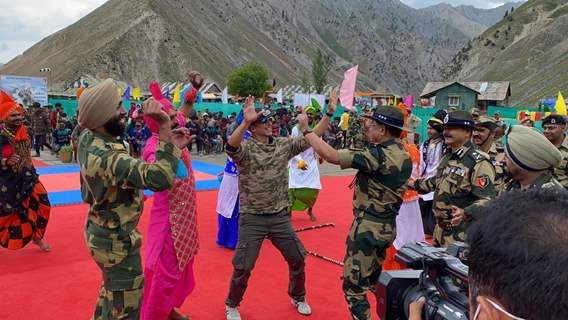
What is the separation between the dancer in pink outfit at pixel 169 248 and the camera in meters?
3.48

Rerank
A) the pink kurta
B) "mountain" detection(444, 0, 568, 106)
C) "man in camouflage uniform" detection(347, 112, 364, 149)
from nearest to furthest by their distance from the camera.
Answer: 1. the pink kurta
2. "man in camouflage uniform" detection(347, 112, 364, 149)
3. "mountain" detection(444, 0, 568, 106)

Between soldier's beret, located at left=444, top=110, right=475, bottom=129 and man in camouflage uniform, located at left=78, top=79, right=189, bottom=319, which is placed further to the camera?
soldier's beret, located at left=444, top=110, right=475, bottom=129

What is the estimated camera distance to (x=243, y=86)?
64438 mm

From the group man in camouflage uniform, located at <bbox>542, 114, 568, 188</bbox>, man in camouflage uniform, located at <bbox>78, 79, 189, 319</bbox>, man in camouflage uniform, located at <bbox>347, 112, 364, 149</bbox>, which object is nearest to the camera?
man in camouflage uniform, located at <bbox>78, 79, 189, 319</bbox>

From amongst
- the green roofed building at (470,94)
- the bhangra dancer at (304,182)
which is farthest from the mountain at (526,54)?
the bhangra dancer at (304,182)

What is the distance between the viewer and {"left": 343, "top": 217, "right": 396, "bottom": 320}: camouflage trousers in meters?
3.18

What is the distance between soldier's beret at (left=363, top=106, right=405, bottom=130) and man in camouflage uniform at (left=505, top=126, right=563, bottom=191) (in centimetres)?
69

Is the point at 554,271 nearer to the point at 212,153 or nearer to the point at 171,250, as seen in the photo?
the point at 171,250

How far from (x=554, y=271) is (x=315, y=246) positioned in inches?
208

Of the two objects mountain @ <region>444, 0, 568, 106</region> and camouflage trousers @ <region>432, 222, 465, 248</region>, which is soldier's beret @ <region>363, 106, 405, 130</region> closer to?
camouflage trousers @ <region>432, 222, 465, 248</region>

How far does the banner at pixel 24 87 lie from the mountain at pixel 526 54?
33.7 meters

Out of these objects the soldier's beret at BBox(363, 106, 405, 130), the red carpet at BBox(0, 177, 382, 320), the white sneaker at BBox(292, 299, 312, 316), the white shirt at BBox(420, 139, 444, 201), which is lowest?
the red carpet at BBox(0, 177, 382, 320)

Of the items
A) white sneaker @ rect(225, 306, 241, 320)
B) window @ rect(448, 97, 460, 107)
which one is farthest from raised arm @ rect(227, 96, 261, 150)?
window @ rect(448, 97, 460, 107)

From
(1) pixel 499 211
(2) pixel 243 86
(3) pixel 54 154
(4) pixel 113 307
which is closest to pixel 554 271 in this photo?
(1) pixel 499 211
